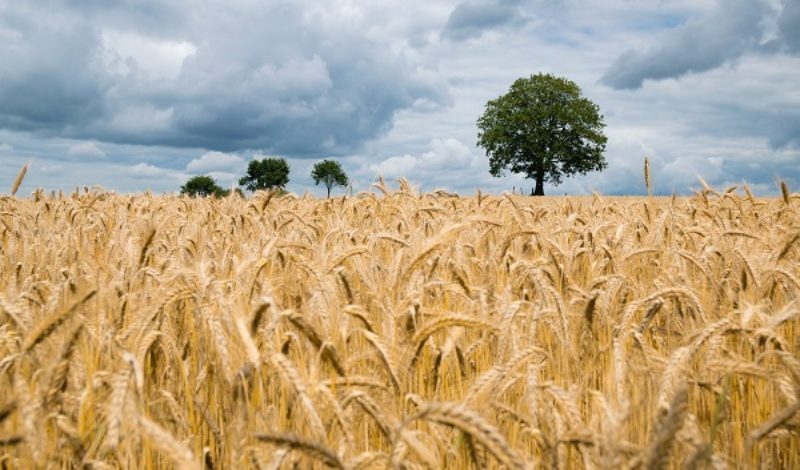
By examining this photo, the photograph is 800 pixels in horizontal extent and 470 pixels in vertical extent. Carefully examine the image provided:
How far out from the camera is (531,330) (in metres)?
2.43

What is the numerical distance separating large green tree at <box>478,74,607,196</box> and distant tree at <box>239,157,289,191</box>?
31147 mm

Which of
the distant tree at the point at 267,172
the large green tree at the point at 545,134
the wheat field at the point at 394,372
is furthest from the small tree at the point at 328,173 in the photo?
the wheat field at the point at 394,372

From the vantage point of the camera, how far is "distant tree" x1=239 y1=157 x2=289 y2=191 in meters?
76.6

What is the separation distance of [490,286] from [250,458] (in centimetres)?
232

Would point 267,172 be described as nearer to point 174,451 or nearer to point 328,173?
point 328,173

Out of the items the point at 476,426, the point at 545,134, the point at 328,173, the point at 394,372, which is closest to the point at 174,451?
the point at 476,426

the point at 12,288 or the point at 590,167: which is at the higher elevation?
the point at 590,167

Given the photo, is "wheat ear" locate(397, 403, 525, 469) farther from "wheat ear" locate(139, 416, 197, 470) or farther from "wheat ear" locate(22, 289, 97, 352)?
"wheat ear" locate(22, 289, 97, 352)

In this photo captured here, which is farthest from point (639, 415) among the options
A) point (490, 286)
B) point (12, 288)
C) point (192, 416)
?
point (12, 288)

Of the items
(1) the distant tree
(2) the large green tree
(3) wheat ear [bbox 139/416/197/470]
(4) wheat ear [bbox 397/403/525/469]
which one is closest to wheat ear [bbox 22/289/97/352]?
(3) wheat ear [bbox 139/416/197/470]

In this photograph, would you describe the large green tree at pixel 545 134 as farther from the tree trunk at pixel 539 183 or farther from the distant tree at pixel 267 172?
the distant tree at pixel 267 172

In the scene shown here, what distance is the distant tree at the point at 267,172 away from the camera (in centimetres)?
7662

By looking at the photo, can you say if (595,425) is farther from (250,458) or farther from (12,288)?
(12,288)

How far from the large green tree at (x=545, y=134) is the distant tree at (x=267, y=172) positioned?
3115 centimetres
